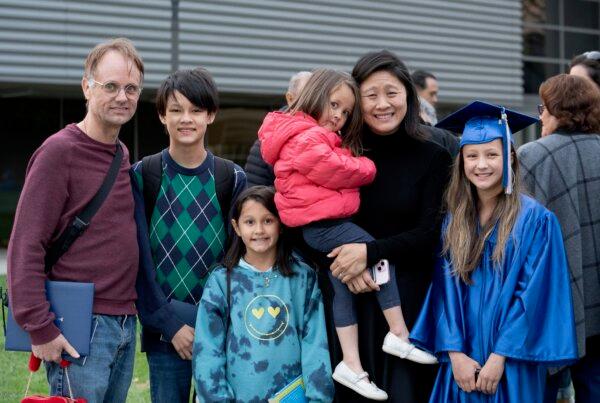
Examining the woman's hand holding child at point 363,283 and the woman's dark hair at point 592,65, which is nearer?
the woman's hand holding child at point 363,283

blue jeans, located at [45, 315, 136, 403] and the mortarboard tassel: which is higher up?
the mortarboard tassel

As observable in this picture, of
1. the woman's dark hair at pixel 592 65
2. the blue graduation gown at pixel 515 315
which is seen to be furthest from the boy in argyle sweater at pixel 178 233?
the woman's dark hair at pixel 592 65

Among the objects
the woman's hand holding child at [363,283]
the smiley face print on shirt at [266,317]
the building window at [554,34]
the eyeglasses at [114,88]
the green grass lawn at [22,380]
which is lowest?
the green grass lawn at [22,380]

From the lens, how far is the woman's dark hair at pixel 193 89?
3.46 meters

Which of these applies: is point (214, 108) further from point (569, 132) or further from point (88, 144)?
point (569, 132)

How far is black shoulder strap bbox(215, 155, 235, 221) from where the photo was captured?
3.52m

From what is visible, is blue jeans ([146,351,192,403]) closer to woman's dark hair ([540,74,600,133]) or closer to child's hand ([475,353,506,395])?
child's hand ([475,353,506,395])

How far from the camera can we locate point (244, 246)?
3508mm

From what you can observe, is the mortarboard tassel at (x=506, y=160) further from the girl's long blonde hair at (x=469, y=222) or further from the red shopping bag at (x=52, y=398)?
the red shopping bag at (x=52, y=398)

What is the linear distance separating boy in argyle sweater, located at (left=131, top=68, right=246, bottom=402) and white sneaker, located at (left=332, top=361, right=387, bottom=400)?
0.67 m

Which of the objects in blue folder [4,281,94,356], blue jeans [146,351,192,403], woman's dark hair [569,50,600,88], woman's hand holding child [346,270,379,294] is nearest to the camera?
blue folder [4,281,94,356]

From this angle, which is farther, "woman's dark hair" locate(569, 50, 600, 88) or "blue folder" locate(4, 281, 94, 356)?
"woman's dark hair" locate(569, 50, 600, 88)

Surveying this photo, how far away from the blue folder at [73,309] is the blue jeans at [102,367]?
0.36ft

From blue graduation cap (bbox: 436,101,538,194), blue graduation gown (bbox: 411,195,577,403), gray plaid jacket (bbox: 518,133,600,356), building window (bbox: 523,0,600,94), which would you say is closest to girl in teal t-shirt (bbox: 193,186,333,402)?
blue graduation gown (bbox: 411,195,577,403)
